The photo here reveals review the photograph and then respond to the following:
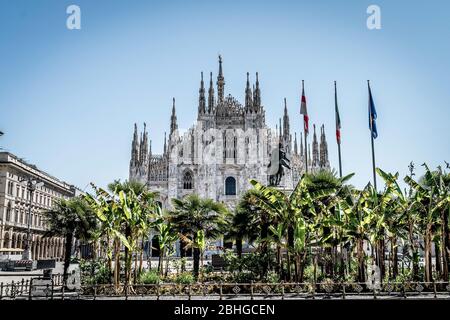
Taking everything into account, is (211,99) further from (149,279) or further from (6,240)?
(149,279)

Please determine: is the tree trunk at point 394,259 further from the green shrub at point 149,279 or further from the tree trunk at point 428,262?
the green shrub at point 149,279

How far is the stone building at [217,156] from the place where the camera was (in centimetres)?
5969

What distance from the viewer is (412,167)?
23.1 meters

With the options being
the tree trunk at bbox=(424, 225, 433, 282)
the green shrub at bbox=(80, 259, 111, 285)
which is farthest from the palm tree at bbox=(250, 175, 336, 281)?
the green shrub at bbox=(80, 259, 111, 285)

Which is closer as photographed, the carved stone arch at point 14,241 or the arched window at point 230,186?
the carved stone arch at point 14,241

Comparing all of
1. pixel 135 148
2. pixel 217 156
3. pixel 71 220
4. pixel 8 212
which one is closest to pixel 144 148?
pixel 135 148

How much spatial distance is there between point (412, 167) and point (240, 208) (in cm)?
1120

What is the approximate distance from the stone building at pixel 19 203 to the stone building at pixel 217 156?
44.4 feet

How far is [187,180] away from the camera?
2391 inches

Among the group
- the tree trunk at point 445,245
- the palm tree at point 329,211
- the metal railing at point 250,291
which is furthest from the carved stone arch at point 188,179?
the tree trunk at point 445,245

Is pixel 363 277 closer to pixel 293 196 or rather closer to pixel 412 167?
pixel 293 196
